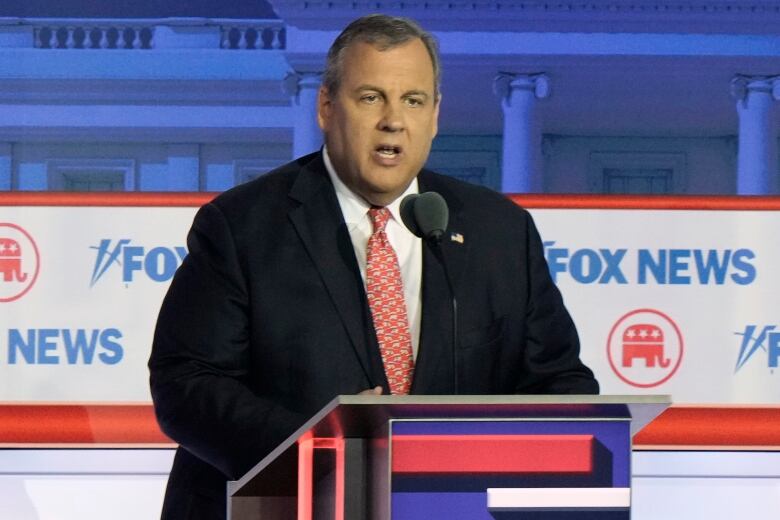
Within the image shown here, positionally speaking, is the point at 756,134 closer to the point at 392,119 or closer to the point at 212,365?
the point at 392,119

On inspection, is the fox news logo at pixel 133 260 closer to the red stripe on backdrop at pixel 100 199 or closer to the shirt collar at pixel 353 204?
the red stripe on backdrop at pixel 100 199

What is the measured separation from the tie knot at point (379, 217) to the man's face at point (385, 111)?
0.19 feet

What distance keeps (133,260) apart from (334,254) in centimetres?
147

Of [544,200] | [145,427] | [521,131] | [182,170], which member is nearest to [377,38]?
[544,200]

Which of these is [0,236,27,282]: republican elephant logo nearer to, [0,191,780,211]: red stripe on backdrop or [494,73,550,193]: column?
[0,191,780,211]: red stripe on backdrop

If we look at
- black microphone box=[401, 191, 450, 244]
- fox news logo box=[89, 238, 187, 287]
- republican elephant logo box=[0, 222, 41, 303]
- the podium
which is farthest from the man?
republican elephant logo box=[0, 222, 41, 303]

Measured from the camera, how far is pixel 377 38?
1.97 metres

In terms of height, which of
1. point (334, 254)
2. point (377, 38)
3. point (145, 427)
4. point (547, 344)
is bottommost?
point (145, 427)

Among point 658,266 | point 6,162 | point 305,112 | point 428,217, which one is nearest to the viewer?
point 428,217

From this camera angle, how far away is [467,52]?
14.9 ft

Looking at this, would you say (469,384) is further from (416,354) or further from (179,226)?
(179,226)

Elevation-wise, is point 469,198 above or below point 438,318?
above

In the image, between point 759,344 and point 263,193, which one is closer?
point 263,193

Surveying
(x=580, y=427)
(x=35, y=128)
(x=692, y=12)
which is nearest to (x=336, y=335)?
(x=580, y=427)
